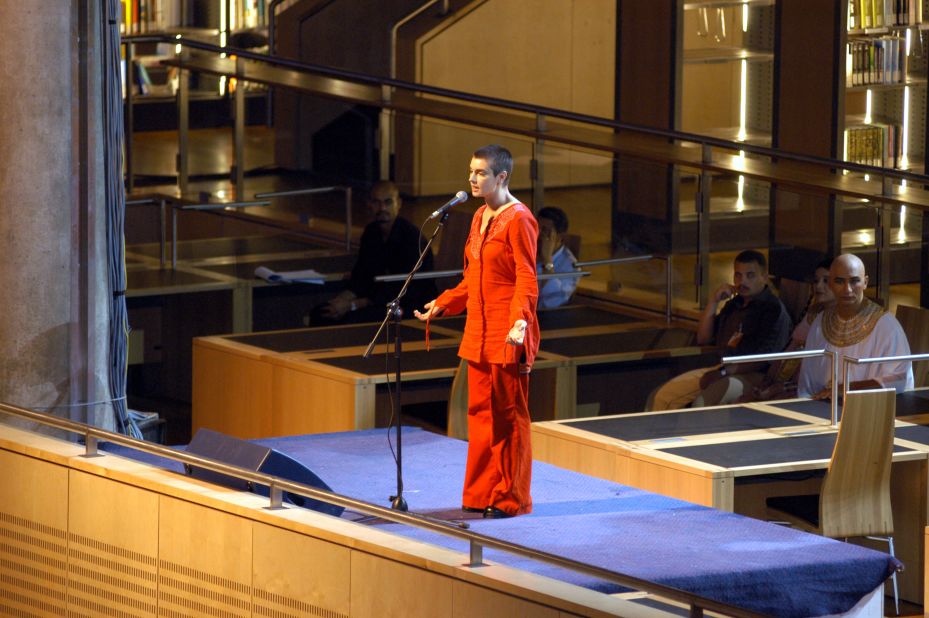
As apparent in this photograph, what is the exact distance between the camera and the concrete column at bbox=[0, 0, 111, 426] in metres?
5.80

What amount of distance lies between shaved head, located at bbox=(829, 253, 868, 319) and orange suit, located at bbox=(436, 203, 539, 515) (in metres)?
2.17

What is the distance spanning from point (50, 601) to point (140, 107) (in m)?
6.31

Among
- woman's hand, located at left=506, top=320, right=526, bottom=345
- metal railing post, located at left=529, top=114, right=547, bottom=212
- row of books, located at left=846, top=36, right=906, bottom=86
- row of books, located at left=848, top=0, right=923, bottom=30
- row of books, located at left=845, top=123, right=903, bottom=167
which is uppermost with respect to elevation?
row of books, located at left=848, top=0, right=923, bottom=30

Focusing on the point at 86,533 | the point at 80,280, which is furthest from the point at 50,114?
the point at 86,533

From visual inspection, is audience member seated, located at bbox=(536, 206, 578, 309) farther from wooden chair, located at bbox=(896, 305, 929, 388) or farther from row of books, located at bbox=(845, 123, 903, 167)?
row of books, located at bbox=(845, 123, 903, 167)

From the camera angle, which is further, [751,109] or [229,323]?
[751,109]

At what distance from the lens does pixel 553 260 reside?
9.20m

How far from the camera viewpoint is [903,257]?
8.36 meters

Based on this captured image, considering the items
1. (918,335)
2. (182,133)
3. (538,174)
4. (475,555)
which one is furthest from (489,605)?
(182,133)

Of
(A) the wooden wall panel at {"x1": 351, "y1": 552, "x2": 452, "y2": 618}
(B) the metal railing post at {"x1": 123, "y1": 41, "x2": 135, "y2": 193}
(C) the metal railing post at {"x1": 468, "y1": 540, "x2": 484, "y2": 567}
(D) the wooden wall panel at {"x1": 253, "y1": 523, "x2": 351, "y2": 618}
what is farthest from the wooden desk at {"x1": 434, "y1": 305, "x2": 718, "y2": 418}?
(C) the metal railing post at {"x1": 468, "y1": 540, "x2": 484, "y2": 567}

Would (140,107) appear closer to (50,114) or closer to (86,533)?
(50,114)

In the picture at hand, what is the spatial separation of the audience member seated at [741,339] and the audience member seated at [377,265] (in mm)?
1836

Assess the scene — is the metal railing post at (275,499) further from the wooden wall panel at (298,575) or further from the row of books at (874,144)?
the row of books at (874,144)

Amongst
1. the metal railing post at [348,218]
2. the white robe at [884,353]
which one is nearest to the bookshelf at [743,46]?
the metal railing post at [348,218]
